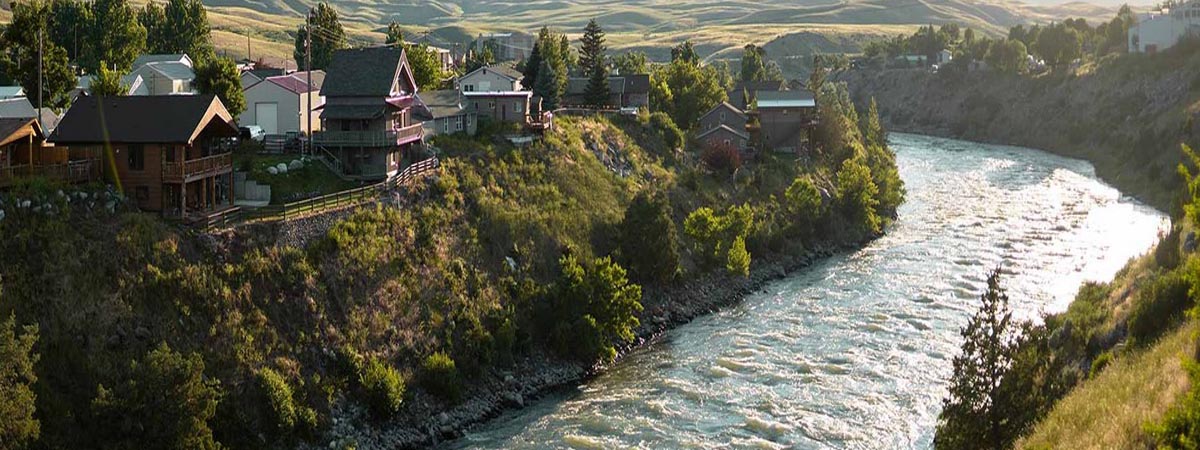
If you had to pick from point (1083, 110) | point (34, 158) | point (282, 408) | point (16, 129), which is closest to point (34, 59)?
point (34, 158)

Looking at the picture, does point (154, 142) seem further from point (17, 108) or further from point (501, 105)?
point (501, 105)

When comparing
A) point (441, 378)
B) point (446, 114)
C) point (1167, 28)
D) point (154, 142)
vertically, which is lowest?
point (441, 378)

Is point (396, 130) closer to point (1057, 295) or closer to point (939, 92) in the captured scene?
point (1057, 295)

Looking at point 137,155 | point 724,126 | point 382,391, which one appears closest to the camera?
point 382,391

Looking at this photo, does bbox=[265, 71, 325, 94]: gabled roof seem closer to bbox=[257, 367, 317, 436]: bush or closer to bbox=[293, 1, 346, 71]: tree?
bbox=[293, 1, 346, 71]: tree

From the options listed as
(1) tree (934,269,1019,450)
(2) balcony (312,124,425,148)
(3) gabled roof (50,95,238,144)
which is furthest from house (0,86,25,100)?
(1) tree (934,269,1019,450)

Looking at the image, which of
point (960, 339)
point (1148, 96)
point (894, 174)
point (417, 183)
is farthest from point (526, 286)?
point (1148, 96)

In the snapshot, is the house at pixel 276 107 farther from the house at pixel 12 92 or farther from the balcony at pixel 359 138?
the house at pixel 12 92
